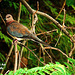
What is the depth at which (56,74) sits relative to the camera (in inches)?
73.0

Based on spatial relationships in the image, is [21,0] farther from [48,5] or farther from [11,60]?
[11,60]

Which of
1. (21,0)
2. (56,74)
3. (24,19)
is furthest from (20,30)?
(56,74)

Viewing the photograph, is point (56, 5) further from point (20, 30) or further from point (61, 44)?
point (20, 30)

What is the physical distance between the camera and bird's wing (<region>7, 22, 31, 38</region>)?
349 centimetres

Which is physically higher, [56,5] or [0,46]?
[56,5]

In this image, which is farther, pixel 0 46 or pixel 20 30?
pixel 0 46

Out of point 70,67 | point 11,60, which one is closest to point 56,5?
point 11,60

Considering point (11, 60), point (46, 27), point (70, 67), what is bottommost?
point (11, 60)

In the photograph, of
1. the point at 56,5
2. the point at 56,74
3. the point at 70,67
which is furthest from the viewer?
the point at 56,5

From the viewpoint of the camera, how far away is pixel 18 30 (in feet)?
11.9

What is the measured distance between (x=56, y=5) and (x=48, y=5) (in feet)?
1.91

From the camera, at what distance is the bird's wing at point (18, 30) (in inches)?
138

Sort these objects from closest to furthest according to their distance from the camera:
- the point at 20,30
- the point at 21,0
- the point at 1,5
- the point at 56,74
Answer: the point at 56,74 → the point at 21,0 → the point at 20,30 → the point at 1,5

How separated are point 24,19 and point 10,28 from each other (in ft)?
2.59
